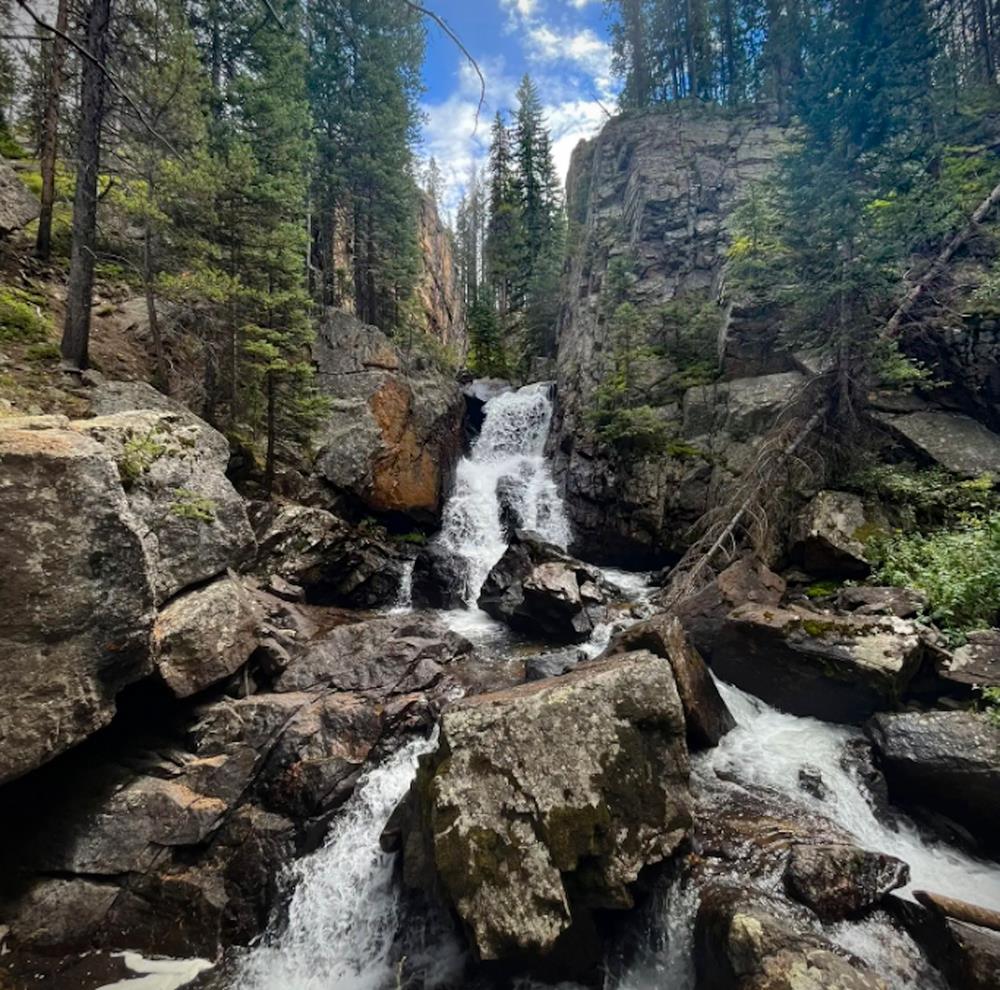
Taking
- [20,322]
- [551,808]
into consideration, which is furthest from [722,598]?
[20,322]

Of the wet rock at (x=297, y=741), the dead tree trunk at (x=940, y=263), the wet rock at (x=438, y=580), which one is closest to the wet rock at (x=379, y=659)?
the wet rock at (x=297, y=741)

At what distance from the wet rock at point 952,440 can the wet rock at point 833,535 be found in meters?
2.09

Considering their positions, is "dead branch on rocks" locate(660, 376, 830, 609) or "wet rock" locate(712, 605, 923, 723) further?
"dead branch on rocks" locate(660, 376, 830, 609)

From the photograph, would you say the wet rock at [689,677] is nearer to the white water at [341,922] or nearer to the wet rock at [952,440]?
the white water at [341,922]

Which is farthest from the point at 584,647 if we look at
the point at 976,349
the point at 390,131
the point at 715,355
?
the point at 390,131

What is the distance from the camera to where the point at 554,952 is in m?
4.72

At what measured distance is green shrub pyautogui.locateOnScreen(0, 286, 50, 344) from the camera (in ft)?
36.5

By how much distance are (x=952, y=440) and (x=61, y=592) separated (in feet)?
53.7

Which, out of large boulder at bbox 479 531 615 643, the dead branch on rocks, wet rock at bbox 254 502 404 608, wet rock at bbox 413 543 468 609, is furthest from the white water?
wet rock at bbox 413 543 468 609

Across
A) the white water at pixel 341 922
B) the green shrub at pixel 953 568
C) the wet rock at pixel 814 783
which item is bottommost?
the white water at pixel 341 922

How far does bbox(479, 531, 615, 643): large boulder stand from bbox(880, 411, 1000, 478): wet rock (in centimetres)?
807

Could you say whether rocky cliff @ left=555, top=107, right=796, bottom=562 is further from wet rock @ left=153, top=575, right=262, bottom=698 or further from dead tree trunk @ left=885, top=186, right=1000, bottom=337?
wet rock @ left=153, top=575, right=262, bottom=698

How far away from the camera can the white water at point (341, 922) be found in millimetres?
5363

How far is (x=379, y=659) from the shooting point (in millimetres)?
9977
